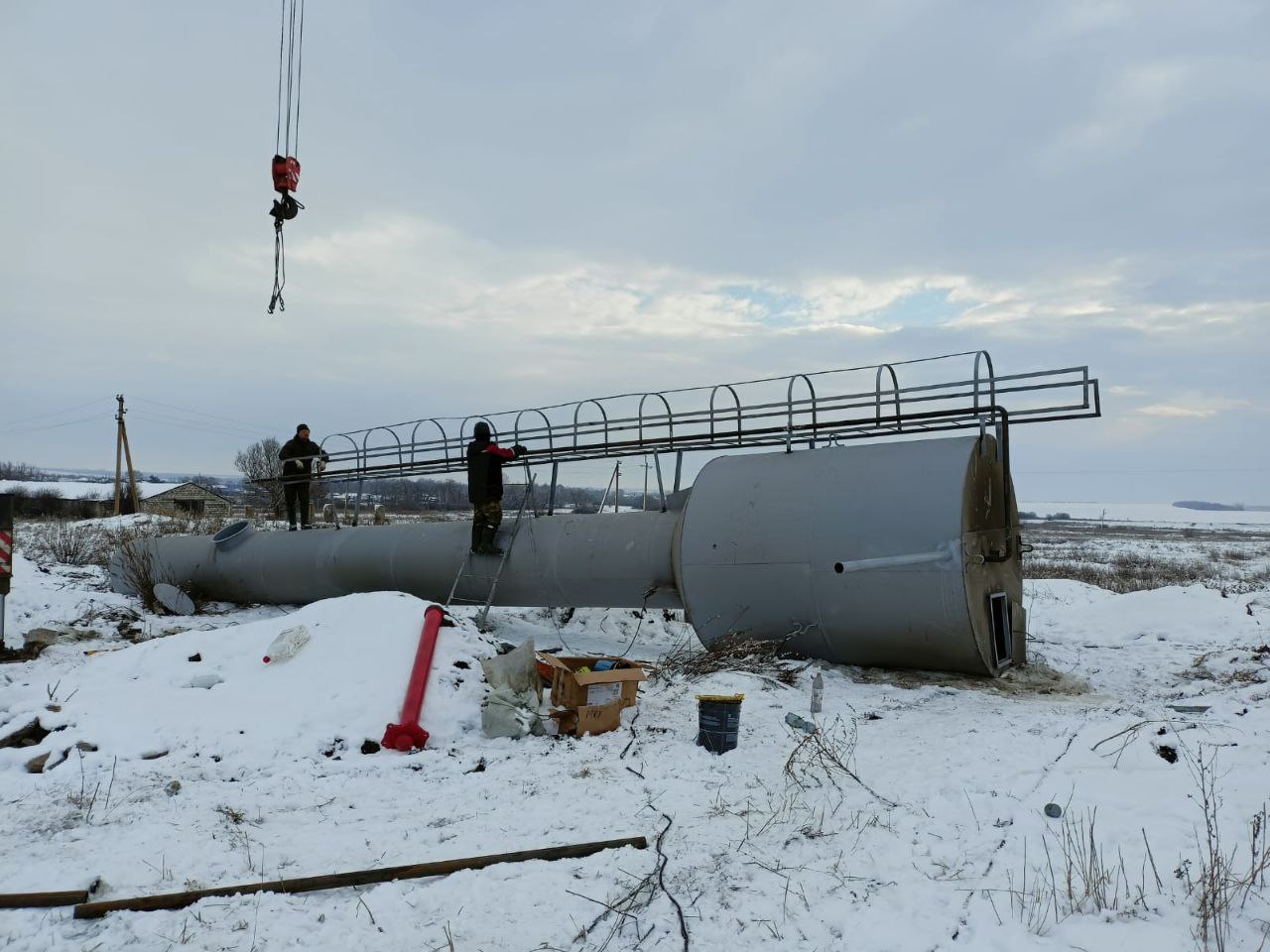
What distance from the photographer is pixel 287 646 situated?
7910mm

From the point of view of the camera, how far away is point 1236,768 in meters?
5.17

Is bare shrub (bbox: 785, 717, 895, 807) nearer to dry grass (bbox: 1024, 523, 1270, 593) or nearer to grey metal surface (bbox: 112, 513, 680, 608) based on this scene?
grey metal surface (bbox: 112, 513, 680, 608)

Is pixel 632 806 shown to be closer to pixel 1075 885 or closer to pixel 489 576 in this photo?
pixel 1075 885

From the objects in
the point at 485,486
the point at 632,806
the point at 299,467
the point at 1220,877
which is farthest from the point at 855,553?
the point at 299,467

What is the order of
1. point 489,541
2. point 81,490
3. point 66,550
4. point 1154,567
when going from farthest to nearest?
point 81,490 < point 1154,567 < point 66,550 < point 489,541

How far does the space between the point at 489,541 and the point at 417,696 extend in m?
5.22

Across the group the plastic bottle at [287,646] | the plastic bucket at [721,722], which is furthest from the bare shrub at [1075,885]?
the plastic bottle at [287,646]

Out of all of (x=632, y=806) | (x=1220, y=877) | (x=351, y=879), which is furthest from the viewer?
(x=632, y=806)

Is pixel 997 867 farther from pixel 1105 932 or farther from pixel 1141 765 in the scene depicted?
pixel 1141 765

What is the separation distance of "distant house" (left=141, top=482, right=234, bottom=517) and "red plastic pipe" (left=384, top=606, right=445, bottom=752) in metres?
55.5

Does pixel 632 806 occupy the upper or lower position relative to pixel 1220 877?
lower

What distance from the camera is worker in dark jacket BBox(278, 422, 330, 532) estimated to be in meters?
16.0

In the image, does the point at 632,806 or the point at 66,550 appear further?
the point at 66,550

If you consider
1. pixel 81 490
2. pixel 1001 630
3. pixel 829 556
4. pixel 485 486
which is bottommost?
pixel 1001 630
